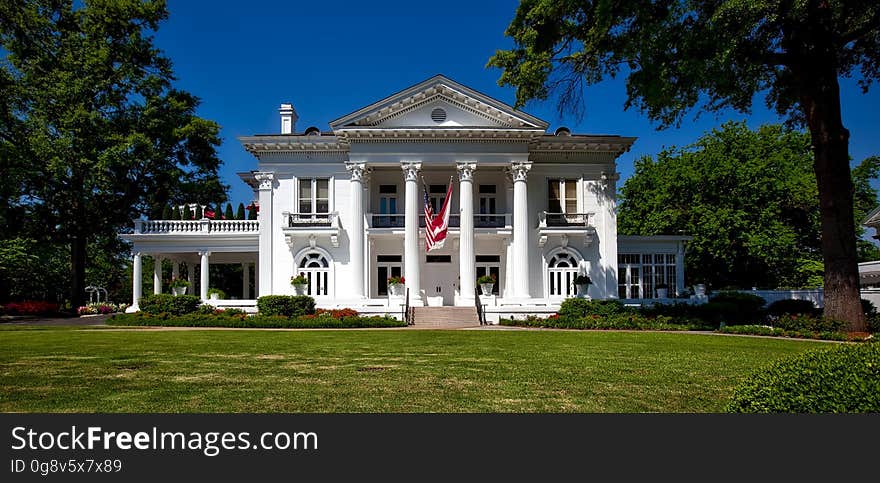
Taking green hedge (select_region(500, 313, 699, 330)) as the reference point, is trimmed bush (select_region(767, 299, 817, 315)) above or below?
above

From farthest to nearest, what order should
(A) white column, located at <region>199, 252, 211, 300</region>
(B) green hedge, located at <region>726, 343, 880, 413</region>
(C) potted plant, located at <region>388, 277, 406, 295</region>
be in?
(A) white column, located at <region>199, 252, 211, 300</region>, (C) potted plant, located at <region>388, 277, 406, 295</region>, (B) green hedge, located at <region>726, 343, 880, 413</region>

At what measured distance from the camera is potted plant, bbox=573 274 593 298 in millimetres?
27109

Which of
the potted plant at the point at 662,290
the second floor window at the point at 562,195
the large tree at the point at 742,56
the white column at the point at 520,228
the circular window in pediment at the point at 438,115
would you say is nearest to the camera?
the large tree at the point at 742,56

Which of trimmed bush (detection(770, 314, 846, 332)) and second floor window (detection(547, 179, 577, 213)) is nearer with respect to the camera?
trimmed bush (detection(770, 314, 846, 332))

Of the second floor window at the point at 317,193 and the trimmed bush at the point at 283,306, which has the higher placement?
the second floor window at the point at 317,193

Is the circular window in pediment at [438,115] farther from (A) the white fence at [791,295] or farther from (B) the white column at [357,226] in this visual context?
(A) the white fence at [791,295]

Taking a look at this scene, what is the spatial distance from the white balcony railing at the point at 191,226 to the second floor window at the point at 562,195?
1577 cm

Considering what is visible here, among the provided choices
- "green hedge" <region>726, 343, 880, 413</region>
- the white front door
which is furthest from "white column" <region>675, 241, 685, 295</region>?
"green hedge" <region>726, 343, 880, 413</region>

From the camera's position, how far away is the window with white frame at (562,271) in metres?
29.0

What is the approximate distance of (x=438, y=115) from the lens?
2753 cm

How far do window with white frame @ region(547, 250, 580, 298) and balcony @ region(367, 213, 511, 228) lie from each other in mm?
3169

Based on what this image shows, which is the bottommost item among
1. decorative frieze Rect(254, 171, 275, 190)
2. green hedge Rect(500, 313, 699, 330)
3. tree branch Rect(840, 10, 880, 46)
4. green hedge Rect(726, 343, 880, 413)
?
green hedge Rect(500, 313, 699, 330)

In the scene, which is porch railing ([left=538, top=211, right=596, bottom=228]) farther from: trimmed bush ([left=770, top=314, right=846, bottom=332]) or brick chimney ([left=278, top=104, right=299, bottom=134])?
brick chimney ([left=278, top=104, right=299, bottom=134])

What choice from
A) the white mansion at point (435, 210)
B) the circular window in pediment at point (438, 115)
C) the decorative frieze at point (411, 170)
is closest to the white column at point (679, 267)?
the white mansion at point (435, 210)
